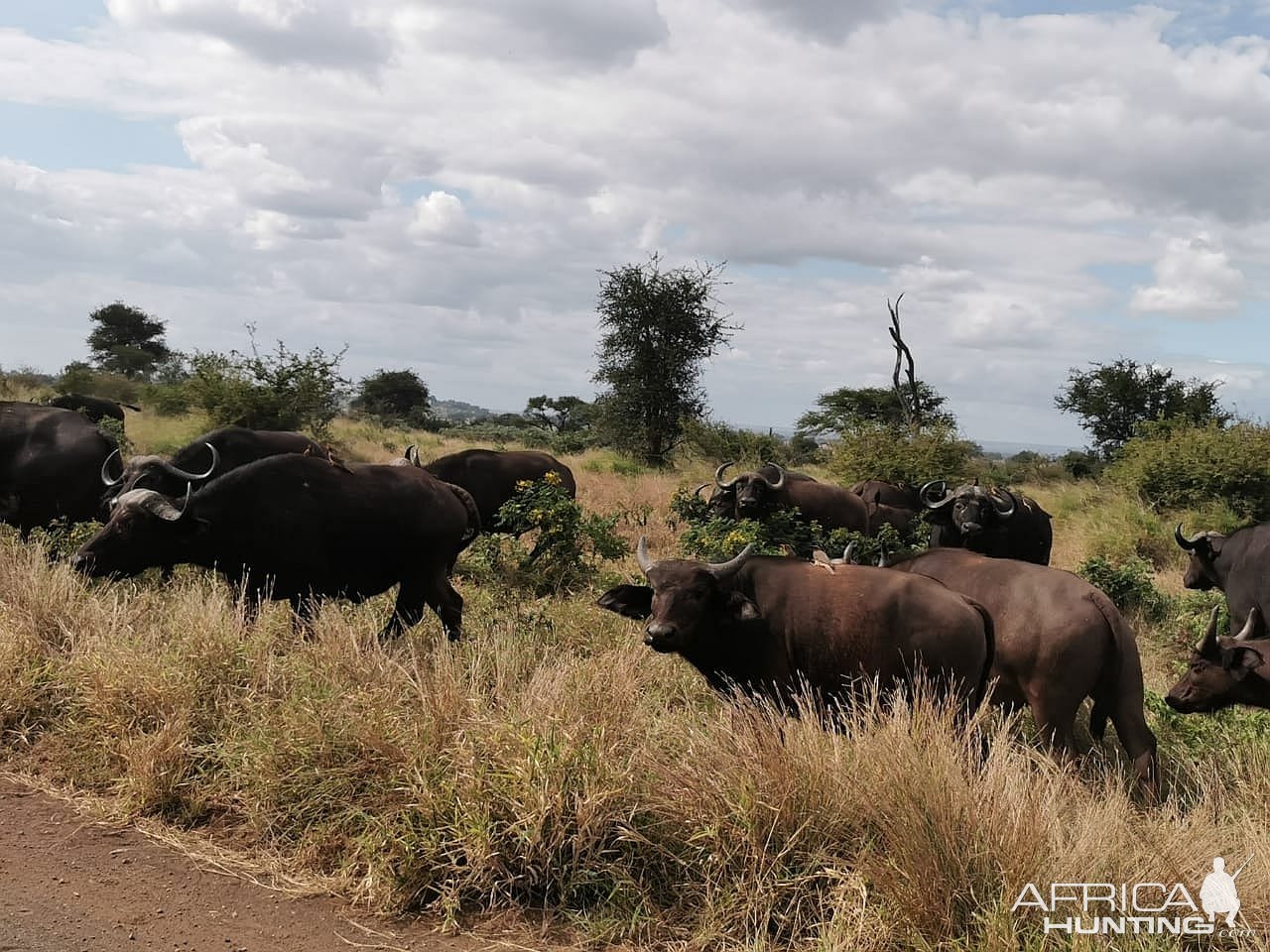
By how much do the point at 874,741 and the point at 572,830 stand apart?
1428 mm

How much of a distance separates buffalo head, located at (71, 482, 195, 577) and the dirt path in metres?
3.09

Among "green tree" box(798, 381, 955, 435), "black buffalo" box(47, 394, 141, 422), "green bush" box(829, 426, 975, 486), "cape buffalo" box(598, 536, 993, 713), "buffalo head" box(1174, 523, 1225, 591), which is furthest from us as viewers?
"green tree" box(798, 381, 955, 435)

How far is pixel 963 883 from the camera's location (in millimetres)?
3990

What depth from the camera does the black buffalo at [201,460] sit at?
8.85 m

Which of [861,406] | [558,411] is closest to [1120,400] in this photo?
[861,406]

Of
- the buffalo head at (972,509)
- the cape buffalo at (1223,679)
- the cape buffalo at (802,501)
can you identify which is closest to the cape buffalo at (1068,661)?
the cape buffalo at (1223,679)

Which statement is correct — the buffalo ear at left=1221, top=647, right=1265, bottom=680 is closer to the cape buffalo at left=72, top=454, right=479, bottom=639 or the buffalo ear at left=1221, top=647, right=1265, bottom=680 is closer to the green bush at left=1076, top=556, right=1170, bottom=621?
the green bush at left=1076, top=556, right=1170, bottom=621

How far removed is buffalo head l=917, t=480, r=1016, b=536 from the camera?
11727 mm

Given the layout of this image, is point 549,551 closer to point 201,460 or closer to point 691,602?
point 201,460

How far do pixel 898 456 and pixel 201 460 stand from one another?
506 inches

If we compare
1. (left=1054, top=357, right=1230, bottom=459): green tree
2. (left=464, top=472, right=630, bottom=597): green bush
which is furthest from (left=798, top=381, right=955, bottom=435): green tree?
(left=464, top=472, right=630, bottom=597): green bush

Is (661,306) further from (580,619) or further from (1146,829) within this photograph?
(1146,829)

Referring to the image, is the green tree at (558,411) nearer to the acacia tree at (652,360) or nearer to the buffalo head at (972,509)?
the acacia tree at (652,360)

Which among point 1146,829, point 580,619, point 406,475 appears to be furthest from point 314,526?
point 1146,829
